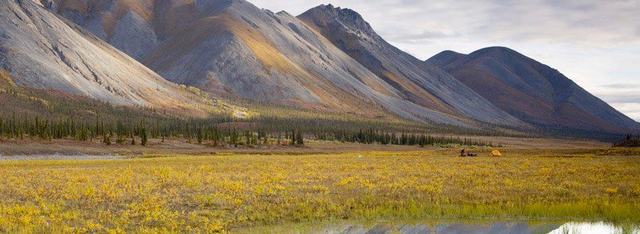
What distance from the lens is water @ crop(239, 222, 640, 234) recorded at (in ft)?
83.6

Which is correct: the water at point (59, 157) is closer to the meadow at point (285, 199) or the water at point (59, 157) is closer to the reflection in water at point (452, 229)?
the meadow at point (285, 199)

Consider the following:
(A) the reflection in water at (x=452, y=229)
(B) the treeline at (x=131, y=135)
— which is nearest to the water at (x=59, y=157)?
(B) the treeline at (x=131, y=135)

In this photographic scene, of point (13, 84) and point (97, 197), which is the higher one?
point (13, 84)

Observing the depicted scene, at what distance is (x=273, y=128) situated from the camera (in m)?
199

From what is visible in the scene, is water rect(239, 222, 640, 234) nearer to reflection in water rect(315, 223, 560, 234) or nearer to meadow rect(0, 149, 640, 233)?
reflection in water rect(315, 223, 560, 234)

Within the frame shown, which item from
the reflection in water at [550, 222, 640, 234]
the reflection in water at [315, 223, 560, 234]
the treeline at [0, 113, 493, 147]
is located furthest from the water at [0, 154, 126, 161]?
the reflection in water at [550, 222, 640, 234]

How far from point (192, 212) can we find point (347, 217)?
23.0ft

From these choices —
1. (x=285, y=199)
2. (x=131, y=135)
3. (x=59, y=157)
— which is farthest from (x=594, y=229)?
(x=131, y=135)

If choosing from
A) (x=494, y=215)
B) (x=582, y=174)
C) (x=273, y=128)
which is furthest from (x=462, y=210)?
(x=273, y=128)

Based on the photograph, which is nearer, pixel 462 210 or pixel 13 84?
pixel 462 210

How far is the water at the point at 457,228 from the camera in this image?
25484mm

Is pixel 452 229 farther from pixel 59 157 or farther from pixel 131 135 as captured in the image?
pixel 131 135

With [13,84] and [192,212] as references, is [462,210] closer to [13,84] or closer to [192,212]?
[192,212]

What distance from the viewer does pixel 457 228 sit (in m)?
26.5
